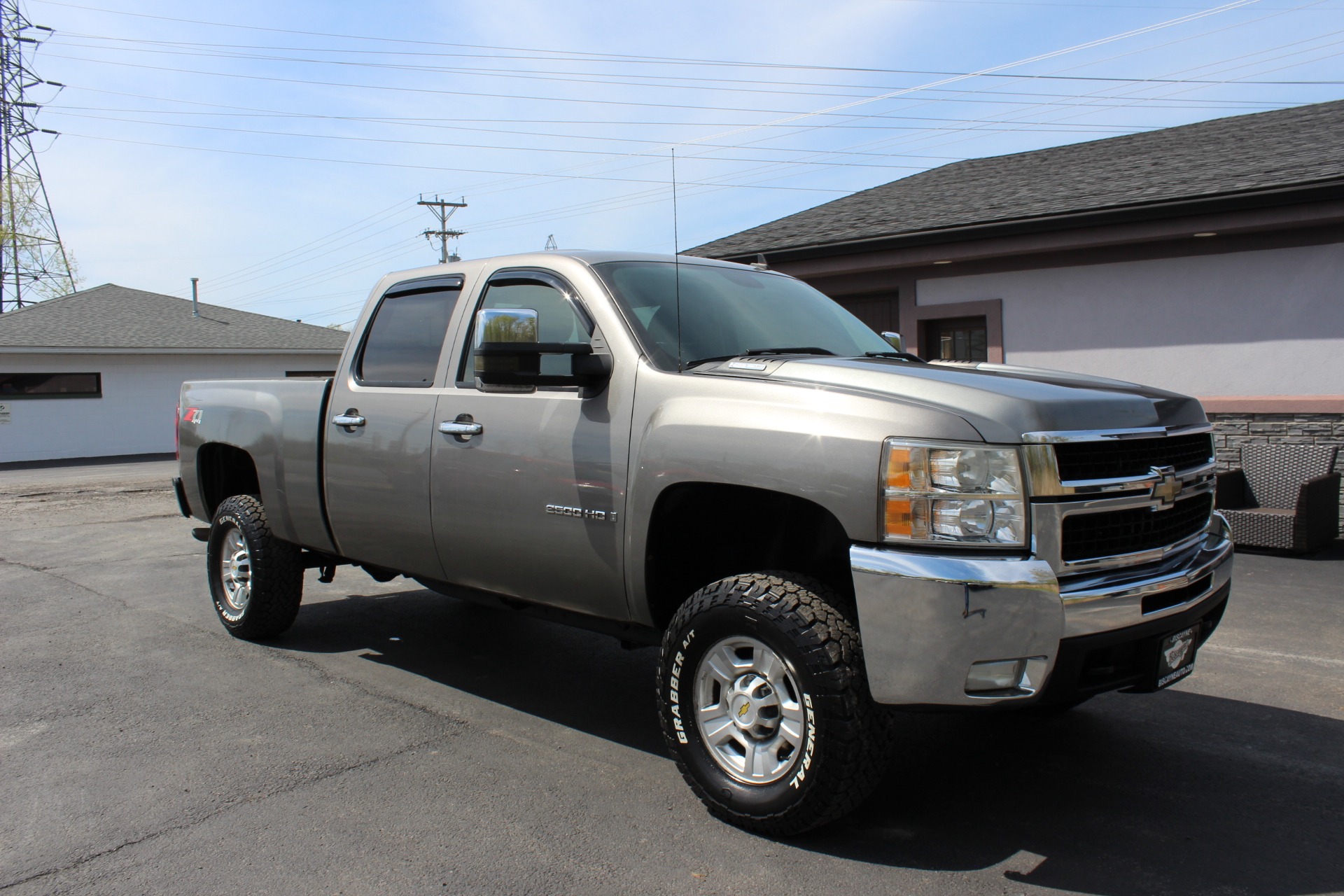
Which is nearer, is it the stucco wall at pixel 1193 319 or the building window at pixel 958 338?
the stucco wall at pixel 1193 319

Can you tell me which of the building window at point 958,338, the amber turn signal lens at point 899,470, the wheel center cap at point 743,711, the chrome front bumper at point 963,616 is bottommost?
the wheel center cap at point 743,711

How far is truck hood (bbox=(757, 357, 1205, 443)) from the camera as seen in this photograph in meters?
3.09

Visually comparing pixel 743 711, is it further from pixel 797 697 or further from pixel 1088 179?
pixel 1088 179

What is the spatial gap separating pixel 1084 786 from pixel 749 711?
141 centimetres

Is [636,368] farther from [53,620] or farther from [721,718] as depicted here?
[53,620]

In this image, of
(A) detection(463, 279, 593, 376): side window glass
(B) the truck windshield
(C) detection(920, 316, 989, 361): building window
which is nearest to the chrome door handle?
(A) detection(463, 279, 593, 376): side window glass

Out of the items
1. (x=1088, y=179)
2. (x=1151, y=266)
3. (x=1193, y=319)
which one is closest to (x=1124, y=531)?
(x=1193, y=319)

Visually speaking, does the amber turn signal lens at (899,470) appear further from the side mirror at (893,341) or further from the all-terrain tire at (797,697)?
the side mirror at (893,341)

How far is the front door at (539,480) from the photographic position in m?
3.92

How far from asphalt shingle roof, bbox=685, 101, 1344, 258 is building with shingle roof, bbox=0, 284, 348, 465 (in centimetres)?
1670

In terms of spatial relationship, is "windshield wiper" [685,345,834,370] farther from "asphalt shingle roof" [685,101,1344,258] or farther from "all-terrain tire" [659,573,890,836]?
"asphalt shingle roof" [685,101,1344,258]

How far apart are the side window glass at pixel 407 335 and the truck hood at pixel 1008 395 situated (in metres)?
1.91

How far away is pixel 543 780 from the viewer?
3.95 m

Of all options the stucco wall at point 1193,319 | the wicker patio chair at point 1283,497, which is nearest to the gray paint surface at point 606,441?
the wicker patio chair at point 1283,497
